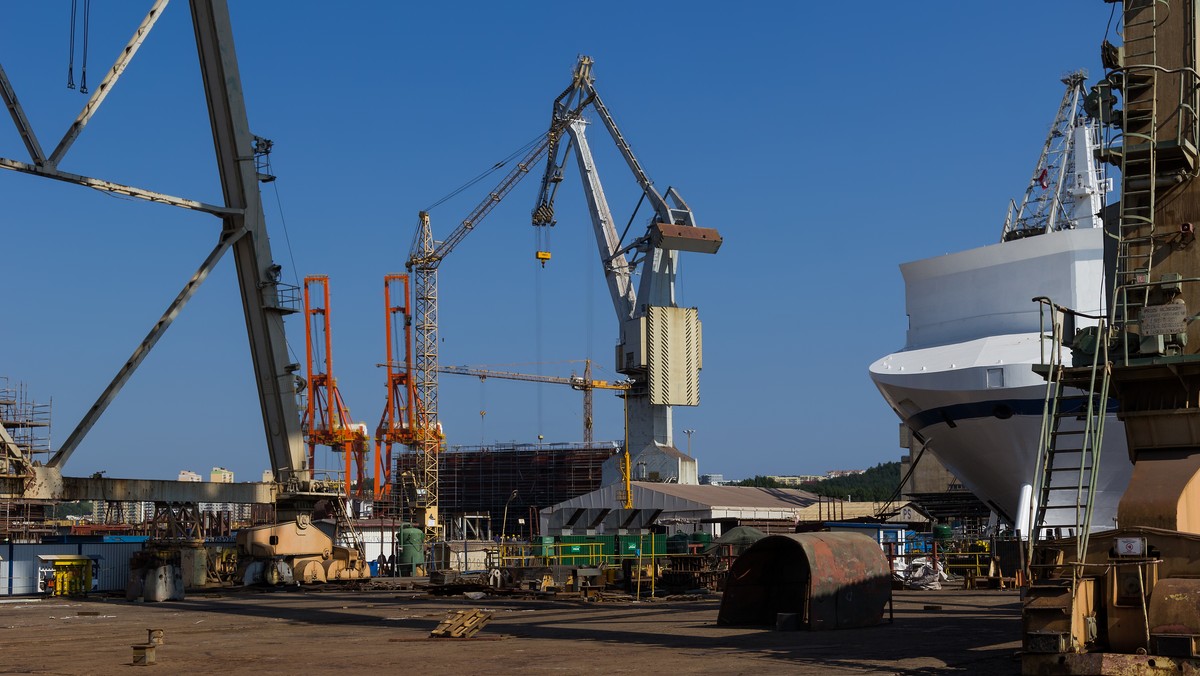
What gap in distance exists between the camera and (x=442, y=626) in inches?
840

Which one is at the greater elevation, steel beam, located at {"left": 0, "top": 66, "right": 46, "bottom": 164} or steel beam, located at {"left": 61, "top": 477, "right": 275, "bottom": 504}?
steel beam, located at {"left": 0, "top": 66, "right": 46, "bottom": 164}

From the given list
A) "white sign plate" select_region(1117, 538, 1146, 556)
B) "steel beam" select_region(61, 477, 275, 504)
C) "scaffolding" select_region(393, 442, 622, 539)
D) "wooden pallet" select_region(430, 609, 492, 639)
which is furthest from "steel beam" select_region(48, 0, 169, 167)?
"scaffolding" select_region(393, 442, 622, 539)

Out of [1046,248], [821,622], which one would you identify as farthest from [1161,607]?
[1046,248]

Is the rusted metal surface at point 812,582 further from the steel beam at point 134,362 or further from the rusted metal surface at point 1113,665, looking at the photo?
the steel beam at point 134,362

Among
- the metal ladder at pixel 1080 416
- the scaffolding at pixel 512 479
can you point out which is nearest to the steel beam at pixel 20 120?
the metal ladder at pixel 1080 416

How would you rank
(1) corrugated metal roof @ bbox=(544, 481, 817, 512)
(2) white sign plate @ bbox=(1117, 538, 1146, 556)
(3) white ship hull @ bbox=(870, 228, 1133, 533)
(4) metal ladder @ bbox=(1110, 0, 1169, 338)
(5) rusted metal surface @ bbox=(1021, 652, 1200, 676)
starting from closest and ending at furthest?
(5) rusted metal surface @ bbox=(1021, 652, 1200, 676) < (2) white sign plate @ bbox=(1117, 538, 1146, 556) < (4) metal ladder @ bbox=(1110, 0, 1169, 338) < (3) white ship hull @ bbox=(870, 228, 1133, 533) < (1) corrugated metal roof @ bbox=(544, 481, 817, 512)

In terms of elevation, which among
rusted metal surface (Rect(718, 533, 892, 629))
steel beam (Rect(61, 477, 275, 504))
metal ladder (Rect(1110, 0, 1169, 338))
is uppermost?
metal ladder (Rect(1110, 0, 1169, 338))

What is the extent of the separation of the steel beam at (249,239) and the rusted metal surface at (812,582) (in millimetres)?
24011

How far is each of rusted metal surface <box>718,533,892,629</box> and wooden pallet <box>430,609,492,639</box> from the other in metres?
4.52

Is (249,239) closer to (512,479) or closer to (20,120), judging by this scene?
(20,120)

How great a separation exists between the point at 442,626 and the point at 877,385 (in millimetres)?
27332

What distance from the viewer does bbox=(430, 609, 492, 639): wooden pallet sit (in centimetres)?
2081

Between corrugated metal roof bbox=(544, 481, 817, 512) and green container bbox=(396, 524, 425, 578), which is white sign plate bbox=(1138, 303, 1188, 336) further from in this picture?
corrugated metal roof bbox=(544, 481, 817, 512)

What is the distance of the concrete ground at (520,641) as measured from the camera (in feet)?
52.0
